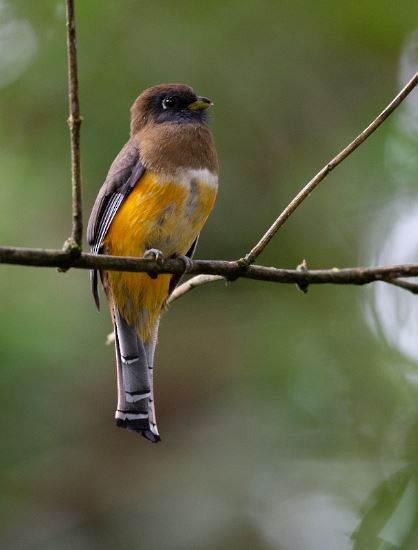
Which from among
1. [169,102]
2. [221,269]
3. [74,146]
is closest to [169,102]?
[169,102]

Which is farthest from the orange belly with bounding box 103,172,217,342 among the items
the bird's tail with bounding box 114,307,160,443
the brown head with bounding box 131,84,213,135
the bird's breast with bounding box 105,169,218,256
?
the brown head with bounding box 131,84,213,135

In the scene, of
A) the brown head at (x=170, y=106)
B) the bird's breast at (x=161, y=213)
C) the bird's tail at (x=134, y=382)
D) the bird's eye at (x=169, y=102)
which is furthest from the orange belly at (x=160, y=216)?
the bird's eye at (x=169, y=102)

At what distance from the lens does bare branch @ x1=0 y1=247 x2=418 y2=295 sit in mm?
2693

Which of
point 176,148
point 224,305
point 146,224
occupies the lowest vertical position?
point 224,305

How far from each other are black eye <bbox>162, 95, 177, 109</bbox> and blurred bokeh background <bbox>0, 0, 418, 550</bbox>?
5.47 ft

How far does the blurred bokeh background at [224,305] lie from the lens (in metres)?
6.07

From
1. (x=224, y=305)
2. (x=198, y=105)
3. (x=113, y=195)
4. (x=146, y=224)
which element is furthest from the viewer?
(x=224, y=305)

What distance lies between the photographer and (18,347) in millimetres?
5996

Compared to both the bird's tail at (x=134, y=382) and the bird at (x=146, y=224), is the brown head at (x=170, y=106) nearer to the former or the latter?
the bird at (x=146, y=224)

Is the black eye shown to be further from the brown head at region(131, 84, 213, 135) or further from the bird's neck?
the bird's neck

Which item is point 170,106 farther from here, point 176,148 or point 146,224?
point 146,224

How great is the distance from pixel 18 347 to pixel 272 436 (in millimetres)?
1781

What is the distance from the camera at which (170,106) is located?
482 cm

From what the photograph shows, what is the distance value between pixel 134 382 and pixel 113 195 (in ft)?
2.92
